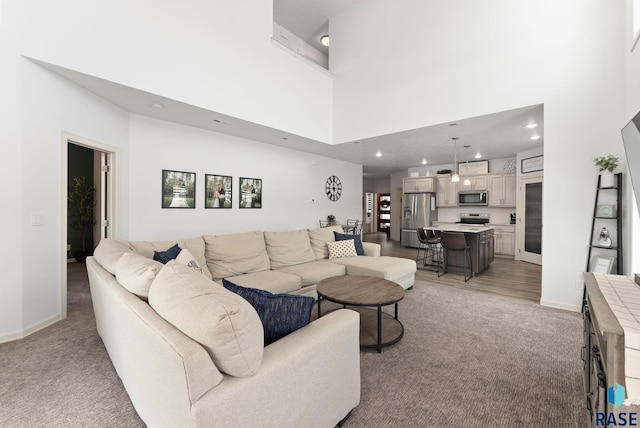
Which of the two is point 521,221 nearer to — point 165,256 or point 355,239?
point 355,239

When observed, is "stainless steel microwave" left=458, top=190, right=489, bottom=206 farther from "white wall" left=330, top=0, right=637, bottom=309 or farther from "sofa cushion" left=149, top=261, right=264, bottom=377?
"sofa cushion" left=149, top=261, right=264, bottom=377

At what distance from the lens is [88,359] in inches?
89.4

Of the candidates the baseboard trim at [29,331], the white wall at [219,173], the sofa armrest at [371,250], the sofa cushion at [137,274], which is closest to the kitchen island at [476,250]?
the sofa armrest at [371,250]

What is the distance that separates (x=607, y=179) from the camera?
3.05 meters

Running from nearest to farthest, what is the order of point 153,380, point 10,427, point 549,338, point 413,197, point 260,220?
point 153,380 < point 10,427 < point 549,338 < point 260,220 < point 413,197

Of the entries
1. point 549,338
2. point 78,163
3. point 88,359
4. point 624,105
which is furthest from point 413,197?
point 78,163

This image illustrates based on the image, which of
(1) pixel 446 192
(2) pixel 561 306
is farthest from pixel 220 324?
(1) pixel 446 192

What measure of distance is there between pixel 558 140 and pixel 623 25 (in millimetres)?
1268

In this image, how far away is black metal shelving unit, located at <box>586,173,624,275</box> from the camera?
3045mm

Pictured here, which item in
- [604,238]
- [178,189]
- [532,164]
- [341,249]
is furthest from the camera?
[532,164]

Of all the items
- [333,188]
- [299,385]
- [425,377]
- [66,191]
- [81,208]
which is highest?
[333,188]

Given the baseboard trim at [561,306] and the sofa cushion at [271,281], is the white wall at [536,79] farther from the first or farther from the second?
the sofa cushion at [271,281]

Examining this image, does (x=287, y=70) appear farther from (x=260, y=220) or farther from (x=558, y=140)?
(x=558, y=140)

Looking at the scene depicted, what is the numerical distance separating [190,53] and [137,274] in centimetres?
326
